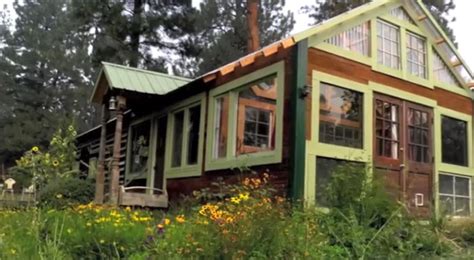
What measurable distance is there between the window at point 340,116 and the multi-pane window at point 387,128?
46 centimetres

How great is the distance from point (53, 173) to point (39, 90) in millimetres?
23509

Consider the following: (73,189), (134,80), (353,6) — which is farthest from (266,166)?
(353,6)

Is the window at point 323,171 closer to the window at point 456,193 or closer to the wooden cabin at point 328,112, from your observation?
the wooden cabin at point 328,112

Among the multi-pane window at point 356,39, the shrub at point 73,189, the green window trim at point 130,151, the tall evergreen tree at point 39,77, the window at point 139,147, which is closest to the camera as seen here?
the multi-pane window at point 356,39

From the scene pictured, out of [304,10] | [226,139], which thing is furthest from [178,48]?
[226,139]

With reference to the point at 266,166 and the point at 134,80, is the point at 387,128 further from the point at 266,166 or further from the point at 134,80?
the point at 134,80

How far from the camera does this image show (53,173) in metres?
12.5

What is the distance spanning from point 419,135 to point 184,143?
15.0 feet

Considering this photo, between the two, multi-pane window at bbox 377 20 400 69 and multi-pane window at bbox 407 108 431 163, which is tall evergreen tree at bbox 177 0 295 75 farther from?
multi-pane window at bbox 407 108 431 163

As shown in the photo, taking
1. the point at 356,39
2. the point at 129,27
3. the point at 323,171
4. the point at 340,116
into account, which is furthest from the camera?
the point at 129,27

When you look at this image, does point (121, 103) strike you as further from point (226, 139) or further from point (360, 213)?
point (360, 213)

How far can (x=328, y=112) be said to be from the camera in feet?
27.3

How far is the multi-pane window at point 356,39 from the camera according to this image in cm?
863

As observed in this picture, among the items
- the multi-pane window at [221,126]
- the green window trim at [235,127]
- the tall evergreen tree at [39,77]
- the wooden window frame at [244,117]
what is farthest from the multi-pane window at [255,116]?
the tall evergreen tree at [39,77]
